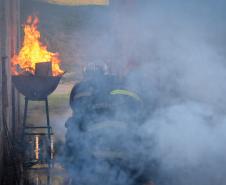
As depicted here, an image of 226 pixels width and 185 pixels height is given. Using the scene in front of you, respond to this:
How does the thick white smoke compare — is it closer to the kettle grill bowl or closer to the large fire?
the large fire

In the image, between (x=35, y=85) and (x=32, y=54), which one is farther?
(x=32, y=54)

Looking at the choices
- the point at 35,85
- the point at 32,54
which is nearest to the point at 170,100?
the point at 35,85

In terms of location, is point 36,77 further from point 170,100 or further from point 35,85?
point 170,100

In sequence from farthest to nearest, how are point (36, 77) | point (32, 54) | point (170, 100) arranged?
point (32, 54) → point (170, 100) → point (36, 77)

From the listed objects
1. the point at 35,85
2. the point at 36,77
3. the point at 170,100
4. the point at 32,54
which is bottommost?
the point at 170,100

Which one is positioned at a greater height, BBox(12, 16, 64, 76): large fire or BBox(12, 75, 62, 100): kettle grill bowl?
BBox(12, 16, 64, 76): large fire

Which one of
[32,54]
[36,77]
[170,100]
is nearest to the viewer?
[36,77]

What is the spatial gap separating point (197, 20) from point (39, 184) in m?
4.18

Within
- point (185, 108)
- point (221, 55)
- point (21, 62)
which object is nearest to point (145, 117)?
point (185, 108)

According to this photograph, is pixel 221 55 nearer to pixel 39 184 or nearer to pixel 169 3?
pixel 169 3

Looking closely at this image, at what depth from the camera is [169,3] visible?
768 cm

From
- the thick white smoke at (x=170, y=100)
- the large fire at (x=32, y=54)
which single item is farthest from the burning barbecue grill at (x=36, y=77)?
the thick white smoke at (x=170, y=100)

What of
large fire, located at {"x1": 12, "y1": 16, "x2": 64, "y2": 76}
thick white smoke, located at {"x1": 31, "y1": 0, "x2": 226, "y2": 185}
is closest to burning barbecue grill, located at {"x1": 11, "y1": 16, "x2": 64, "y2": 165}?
large fire, located at {"x1": 12, "y1": 16, "x2": 64, "y2": 76}

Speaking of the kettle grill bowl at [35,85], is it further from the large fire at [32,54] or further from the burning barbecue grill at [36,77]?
the large fire at [32,54]
